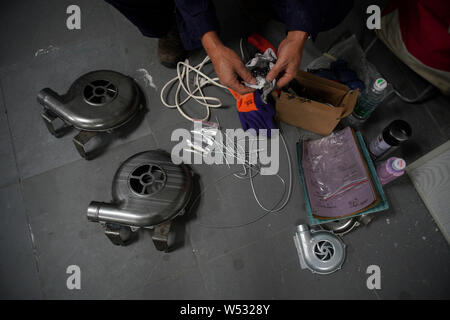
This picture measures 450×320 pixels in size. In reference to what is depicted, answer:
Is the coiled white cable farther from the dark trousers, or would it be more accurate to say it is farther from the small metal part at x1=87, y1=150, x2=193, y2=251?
the small metal part at x1=87, y1=150, x2=193, y2=251

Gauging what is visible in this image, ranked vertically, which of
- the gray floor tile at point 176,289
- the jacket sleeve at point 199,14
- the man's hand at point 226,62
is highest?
the jacket sleeve at point 199,14

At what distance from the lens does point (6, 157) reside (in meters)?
1.14

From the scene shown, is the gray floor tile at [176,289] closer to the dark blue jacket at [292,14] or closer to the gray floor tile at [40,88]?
the gray floor tile at [40,88]

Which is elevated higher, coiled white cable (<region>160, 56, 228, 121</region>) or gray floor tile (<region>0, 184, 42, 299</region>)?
coiled white cable (<region>160, 56, 228, 121</region>)

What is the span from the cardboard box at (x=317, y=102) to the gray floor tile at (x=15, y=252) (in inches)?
43.1

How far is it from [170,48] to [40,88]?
→ 2.11 ft

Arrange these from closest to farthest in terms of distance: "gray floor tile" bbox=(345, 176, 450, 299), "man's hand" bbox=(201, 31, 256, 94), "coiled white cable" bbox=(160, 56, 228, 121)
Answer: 1. "man's hand" bbox=(201, 31, 256, 94)
2. "gray floor tile" bbox=(345, 176, 450, 299)
3. "coiled white cable" bbox=(160, 56, 228, 121)

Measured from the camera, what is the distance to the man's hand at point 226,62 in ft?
2.72

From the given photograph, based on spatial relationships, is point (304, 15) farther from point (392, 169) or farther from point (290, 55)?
point (392, 169)

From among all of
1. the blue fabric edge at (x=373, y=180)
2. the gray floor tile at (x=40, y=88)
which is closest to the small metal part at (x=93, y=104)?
the gray floor tile at (x=40, y=88)

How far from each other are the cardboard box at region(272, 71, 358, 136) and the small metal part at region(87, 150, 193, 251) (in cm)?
46

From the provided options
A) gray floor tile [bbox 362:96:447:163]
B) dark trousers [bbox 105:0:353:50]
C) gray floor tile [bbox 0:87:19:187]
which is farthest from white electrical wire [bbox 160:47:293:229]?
gray floor tile [bbox 0:87:19:187]

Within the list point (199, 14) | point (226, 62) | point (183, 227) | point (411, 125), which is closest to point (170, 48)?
point (199, 14)

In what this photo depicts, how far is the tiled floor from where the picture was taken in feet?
3.13
